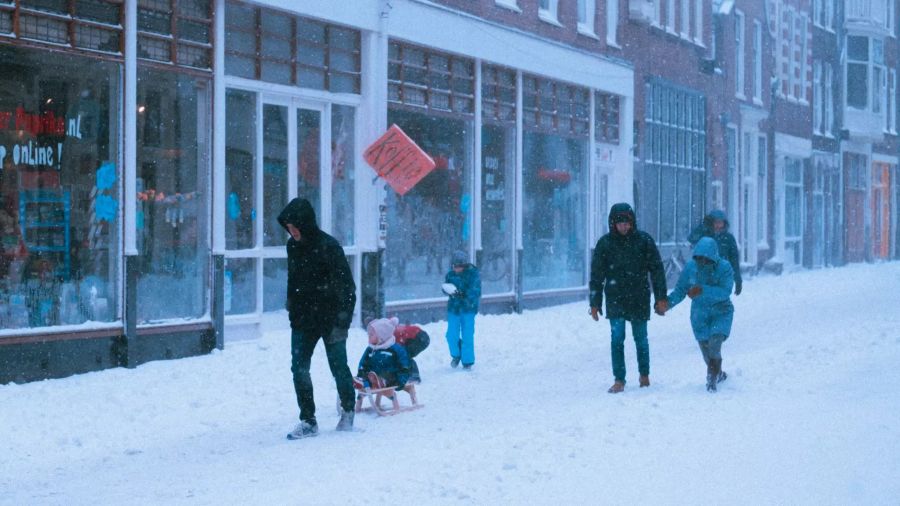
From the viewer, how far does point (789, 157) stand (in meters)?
40.6

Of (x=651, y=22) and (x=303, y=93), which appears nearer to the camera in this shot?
(x=303, y=93)

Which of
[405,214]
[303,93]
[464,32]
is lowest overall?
[405,214]

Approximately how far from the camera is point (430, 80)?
64.6 feet

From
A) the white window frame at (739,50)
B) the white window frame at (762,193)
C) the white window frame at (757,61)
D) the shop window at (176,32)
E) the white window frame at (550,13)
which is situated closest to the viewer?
the shop window at (176,32)

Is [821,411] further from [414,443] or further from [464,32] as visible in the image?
[464,32]

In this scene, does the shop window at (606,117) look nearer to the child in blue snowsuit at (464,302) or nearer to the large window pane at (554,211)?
the large window pane at (554,211)

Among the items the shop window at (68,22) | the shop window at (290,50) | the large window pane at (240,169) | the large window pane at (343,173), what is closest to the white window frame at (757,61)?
the large window pane at (343,173)

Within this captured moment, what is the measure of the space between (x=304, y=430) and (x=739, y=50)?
91.4ft

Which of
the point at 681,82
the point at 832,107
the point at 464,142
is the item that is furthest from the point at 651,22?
the point at 832,107

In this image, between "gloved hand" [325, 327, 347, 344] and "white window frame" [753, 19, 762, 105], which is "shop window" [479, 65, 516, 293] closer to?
"gloved hand" [325, 327, 347, 344]

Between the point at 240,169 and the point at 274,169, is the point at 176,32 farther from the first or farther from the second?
the point at 274,169

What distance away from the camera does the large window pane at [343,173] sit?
1778 centimetres

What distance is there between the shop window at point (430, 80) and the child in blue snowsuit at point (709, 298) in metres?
7.17

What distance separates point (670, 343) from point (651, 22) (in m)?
12.3
